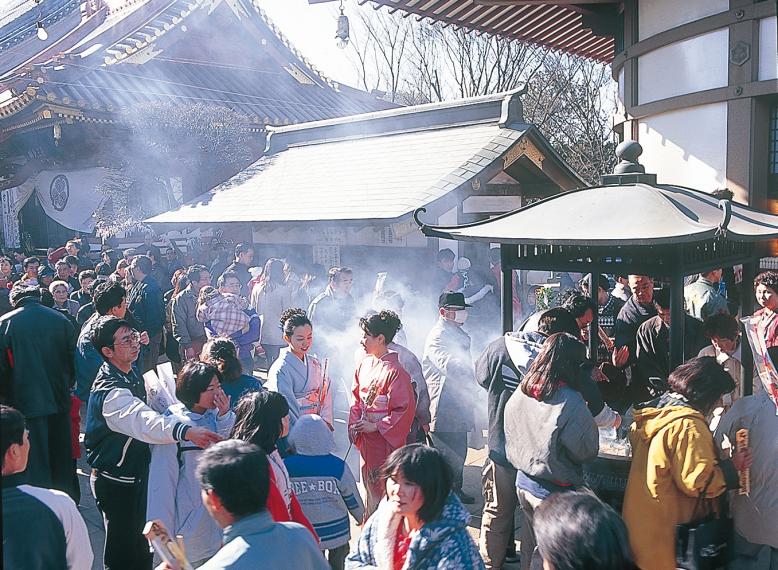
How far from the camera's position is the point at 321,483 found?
3135 millimetres

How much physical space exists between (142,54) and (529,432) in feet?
48.4

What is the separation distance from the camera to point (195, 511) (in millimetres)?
2994

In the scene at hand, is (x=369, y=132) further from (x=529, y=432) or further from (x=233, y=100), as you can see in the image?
(x=529, y=432)

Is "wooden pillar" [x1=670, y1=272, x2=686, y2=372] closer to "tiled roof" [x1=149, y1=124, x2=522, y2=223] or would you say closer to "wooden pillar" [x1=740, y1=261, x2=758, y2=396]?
"wooden pillar" [x1=740, y1=261, x2=758, y2=396]

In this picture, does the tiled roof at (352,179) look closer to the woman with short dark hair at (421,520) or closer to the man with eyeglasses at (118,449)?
the man with eyeglasses at (118,449)

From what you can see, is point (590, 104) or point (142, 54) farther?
point (590, 104)

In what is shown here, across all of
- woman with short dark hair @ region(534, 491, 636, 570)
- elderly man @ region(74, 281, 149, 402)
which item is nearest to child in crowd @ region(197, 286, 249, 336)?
elderly man @ region(74, 281, 149, 402)

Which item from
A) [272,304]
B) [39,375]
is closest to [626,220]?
[39,375]

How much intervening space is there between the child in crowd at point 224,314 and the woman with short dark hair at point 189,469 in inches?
137

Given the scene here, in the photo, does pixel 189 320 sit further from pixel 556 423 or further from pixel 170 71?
pixel 170 71

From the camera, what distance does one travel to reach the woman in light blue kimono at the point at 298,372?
4.06 m

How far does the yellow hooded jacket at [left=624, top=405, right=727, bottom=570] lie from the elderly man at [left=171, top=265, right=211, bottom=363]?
553cm

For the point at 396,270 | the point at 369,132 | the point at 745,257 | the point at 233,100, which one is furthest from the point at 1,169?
the point at 745,257

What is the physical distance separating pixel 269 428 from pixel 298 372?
1391mm
